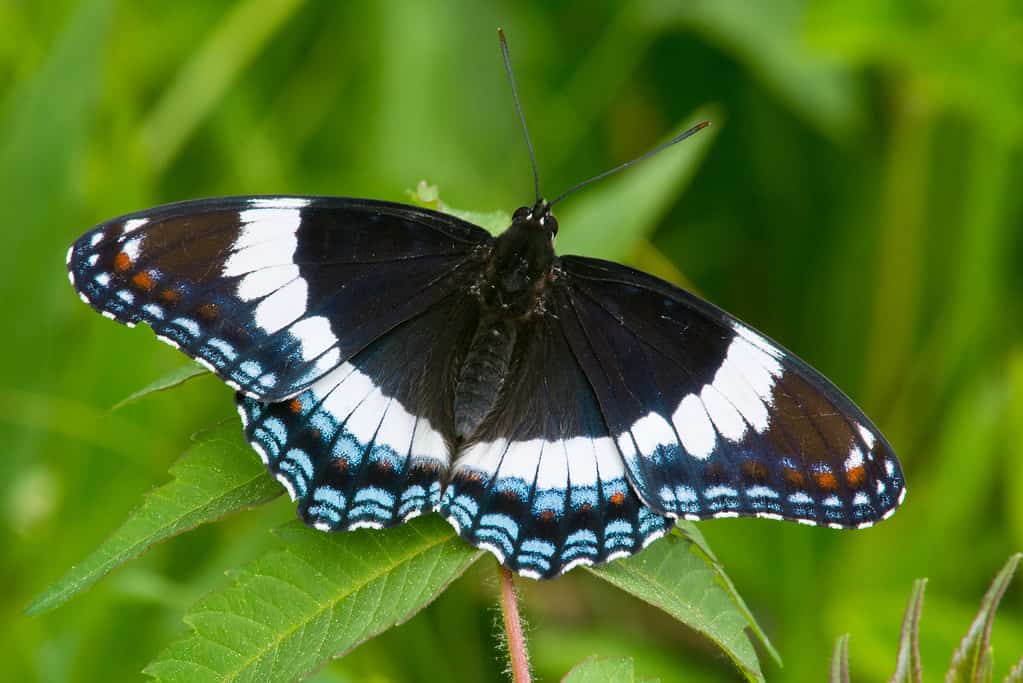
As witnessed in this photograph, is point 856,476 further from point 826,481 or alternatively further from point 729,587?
point 729,587

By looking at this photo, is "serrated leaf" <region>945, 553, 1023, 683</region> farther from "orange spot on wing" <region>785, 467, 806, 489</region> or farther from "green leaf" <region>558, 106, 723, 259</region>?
"green leaf" <region>558, 106, 723, 259</region>

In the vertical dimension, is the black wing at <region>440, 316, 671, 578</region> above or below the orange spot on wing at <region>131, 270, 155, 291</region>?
below

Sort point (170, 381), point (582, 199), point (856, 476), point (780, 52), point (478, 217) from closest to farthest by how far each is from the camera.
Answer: point (170, 381), point (856, 476), point (478, 217), point (780, 52), point (582, 199)

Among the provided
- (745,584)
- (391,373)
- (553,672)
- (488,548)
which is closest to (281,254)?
(391,373)

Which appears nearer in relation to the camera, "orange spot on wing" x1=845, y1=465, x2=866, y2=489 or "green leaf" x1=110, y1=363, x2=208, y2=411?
"green leaf" x1=110, y1=363, x2=208, y2=411

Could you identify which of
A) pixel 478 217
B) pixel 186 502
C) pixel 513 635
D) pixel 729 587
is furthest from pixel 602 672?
pixel 478 217

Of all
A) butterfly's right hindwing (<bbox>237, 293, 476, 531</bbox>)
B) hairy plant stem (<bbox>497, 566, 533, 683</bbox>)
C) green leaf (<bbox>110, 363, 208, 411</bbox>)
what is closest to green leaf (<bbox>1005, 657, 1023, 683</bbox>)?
hairy plant stem (<bbox>497, 566, 533, 683</bbox>)

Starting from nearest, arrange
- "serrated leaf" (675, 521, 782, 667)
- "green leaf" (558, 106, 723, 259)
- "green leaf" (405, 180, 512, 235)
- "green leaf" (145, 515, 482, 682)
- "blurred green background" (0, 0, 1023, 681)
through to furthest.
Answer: "green leaf" (145, 515, 482, 682) → "serrated leaf" (675, 521, 782, 667) → "green leaf" (405, 180, 512, 235) → "blurred green background" (0, 0, 1023, 681) → "green leaf" (558, 106, 723, 259)
